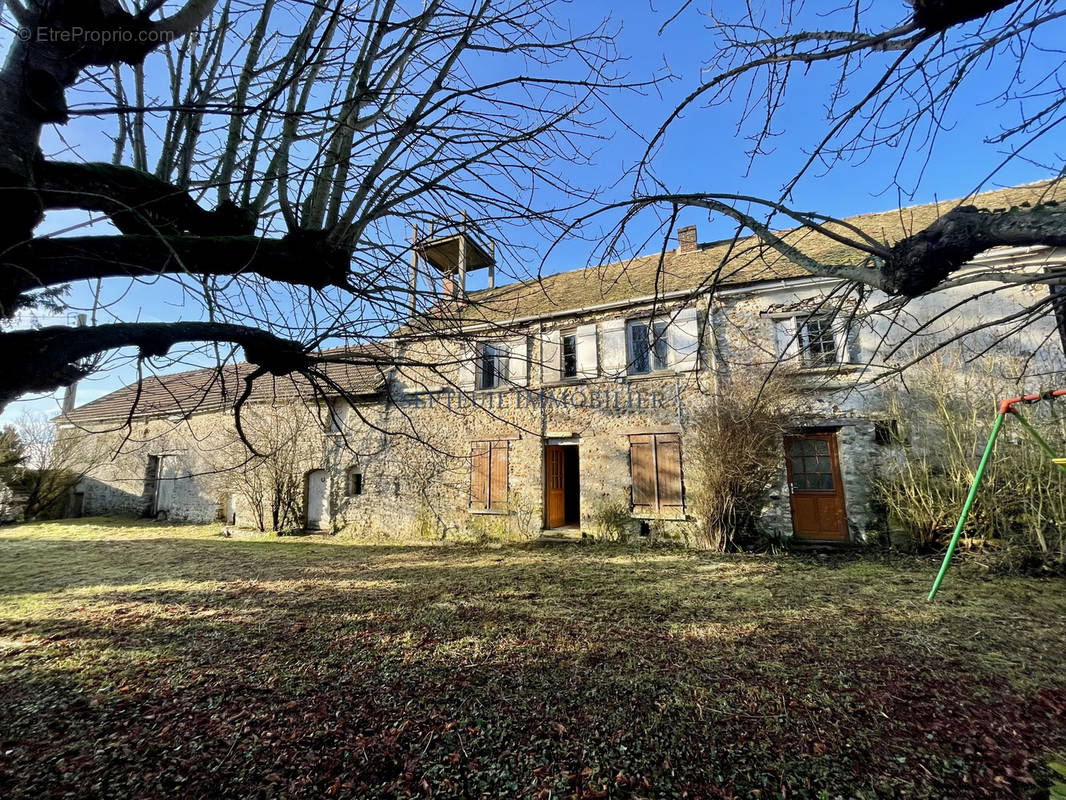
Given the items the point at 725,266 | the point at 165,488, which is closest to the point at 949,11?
the point at 725,266

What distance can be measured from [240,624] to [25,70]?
14.4ft

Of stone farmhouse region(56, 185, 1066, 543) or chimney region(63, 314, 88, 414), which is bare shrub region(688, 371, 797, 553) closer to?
stone farmhouse region(56, 185, 1066, 543)

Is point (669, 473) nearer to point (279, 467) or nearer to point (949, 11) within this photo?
point (949, 11)

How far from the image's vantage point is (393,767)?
7.18ft

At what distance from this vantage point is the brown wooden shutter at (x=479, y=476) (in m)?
9.98

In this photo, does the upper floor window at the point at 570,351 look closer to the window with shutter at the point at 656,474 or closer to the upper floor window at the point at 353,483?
the window with shutter at the point at 656,474

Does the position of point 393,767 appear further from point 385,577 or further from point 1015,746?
point 385,577

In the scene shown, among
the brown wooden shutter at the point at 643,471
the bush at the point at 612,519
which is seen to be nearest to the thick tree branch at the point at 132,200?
the brown wooden shutter at the point at 643,471

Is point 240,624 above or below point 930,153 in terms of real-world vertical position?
below

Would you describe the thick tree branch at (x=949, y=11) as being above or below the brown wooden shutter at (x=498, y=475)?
above

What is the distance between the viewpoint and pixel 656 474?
8.64 m

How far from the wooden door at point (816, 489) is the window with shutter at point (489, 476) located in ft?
19.0

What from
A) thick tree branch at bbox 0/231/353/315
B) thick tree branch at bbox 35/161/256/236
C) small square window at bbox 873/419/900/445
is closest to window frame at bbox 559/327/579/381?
small square window at bbox 873/419/900/445

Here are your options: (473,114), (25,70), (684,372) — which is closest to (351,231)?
(473,114)
